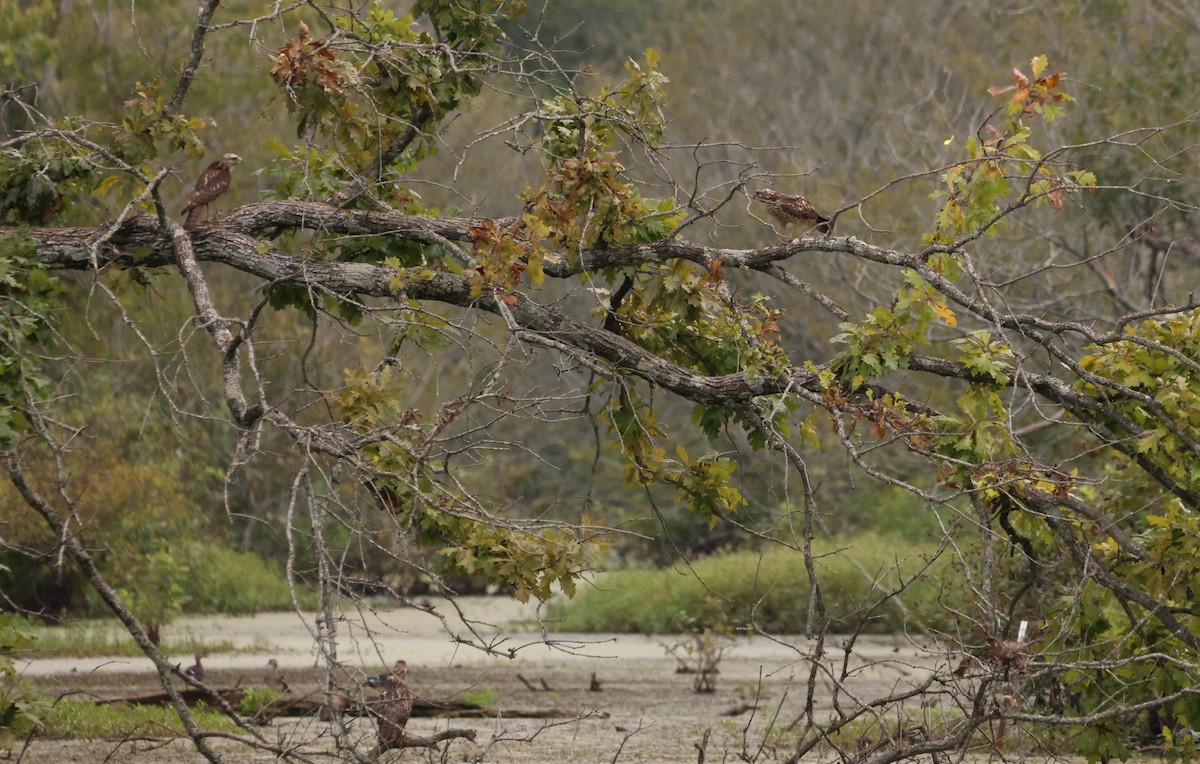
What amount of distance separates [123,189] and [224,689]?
145 inches

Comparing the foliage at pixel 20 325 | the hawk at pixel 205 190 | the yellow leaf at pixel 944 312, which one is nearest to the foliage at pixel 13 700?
the foliage at pixel 20 325

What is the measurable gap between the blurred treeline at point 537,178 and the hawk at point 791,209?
0.32 metres

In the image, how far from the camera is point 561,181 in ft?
20.9

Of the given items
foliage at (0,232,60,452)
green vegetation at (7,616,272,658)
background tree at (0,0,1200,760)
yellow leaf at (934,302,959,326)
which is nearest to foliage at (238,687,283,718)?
background tree at (0,0,1200,760)

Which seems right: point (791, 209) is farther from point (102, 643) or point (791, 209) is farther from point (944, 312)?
point (102, 643)

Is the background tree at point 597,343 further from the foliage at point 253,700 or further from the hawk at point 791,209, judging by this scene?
the foliage at point 253,700

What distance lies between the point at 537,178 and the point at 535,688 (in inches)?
648

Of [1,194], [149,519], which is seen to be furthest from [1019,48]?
[1,194]

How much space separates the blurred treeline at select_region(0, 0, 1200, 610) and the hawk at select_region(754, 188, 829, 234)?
0.32 meters

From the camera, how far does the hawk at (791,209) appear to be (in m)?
6.34

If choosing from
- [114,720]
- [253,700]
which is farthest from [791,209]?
[114,720]

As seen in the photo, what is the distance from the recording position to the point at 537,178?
27.1 m

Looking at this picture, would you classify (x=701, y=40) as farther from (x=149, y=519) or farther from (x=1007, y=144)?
(x=1007, y=144)

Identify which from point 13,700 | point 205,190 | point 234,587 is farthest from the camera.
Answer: point 234,587
